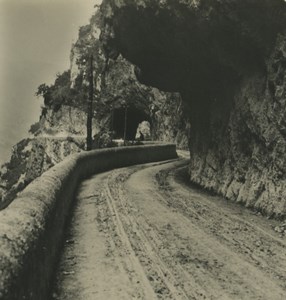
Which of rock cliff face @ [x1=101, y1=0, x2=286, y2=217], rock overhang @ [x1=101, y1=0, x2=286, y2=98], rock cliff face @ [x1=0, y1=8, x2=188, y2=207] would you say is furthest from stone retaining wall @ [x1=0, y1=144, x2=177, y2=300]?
rock cliff face @ [x1=0, y1=8, x2=188, y2=207]

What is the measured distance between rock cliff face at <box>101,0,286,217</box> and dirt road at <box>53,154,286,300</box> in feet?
5.73

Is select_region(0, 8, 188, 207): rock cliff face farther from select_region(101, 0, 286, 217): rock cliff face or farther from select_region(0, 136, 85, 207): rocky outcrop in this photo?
select_region(101, 0, 286, 217): rock cliff face

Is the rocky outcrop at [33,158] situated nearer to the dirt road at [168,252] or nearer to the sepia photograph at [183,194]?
the sepia photograph at [183,194]

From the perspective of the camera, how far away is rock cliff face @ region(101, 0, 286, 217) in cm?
1418

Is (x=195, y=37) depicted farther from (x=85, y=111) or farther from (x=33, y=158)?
(x=85, y=111)

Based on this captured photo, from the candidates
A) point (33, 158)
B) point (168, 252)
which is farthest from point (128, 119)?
point (168, 252)

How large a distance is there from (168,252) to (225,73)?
10.5 meters

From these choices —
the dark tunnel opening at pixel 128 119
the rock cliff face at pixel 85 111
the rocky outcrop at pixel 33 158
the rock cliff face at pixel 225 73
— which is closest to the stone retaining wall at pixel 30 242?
the rock cliff face at pixel 225 73

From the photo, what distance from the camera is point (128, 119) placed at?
5866 centimetres

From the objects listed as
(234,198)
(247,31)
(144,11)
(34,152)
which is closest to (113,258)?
(234,198)

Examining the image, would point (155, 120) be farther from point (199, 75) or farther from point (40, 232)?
point (40, 232)

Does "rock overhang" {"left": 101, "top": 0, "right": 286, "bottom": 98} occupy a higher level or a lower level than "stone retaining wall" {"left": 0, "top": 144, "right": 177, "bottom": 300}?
higher

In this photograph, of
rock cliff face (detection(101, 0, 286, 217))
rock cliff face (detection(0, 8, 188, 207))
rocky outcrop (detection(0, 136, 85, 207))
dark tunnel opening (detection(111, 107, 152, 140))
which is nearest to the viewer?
rock cliff face (detection(101, 0, 286, 217))

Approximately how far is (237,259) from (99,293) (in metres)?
3.16
